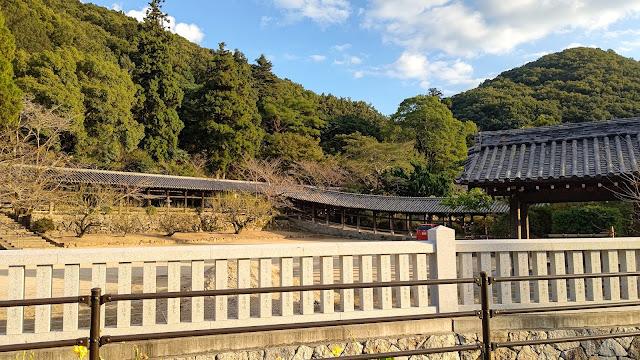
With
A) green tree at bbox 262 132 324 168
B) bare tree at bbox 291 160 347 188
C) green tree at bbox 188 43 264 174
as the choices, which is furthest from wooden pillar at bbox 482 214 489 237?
green tree at bbox 188 43 264 174

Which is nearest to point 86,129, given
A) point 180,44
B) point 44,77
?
point 44,77

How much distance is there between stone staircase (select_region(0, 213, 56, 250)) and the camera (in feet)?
A: 63.8

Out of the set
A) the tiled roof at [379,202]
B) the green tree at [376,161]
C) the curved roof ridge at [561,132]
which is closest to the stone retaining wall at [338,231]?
the tiled roof at [379,202]

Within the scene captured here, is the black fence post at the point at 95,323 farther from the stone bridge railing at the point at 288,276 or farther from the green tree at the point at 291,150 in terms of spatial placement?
the green tree at the point at 291,150

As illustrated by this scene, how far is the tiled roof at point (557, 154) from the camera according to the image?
7.13 metres

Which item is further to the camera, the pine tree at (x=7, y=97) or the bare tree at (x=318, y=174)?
the bare tree at (x=318, y=174)

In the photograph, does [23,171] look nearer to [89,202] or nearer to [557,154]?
[89,202]

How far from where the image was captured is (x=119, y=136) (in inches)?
1282

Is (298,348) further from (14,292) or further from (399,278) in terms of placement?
(14,292)

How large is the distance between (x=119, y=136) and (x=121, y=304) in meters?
32.2

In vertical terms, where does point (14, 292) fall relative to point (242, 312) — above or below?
above

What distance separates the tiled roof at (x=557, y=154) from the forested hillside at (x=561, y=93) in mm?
39694

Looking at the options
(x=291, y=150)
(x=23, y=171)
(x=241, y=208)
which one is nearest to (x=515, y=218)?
(x=23, y=171)

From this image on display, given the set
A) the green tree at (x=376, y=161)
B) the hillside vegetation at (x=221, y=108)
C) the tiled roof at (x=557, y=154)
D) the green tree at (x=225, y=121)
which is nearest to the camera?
the tiled roof at (x=557, y=154)
